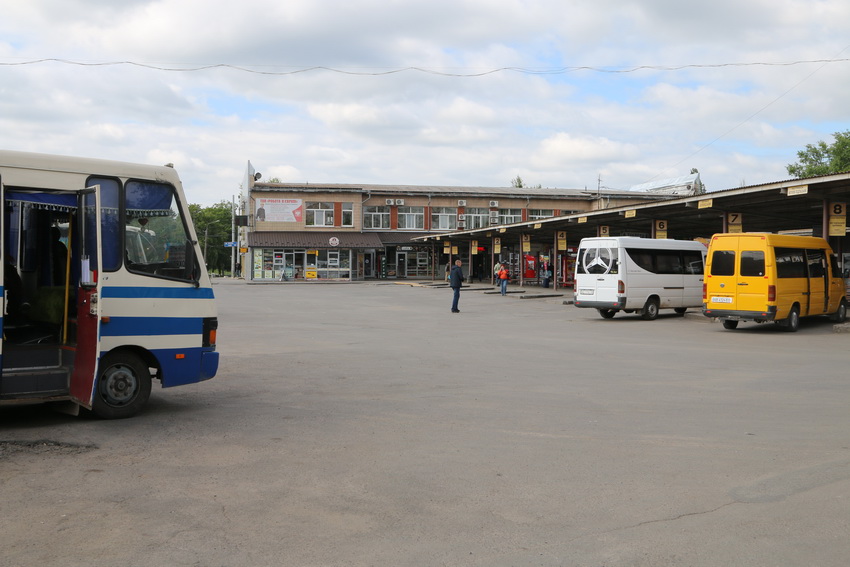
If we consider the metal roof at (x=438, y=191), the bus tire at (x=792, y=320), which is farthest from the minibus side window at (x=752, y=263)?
the metal roof at (x=438, y=191)

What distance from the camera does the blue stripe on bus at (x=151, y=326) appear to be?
25.2 feet

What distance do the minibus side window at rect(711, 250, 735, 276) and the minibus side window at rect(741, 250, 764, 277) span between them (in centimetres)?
29

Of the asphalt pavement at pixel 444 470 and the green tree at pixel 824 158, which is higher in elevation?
the green tree at pixel 824 158

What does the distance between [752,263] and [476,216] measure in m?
51.0

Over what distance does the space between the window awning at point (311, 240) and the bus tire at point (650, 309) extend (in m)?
40.6

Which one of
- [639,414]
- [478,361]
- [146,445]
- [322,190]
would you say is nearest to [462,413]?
[639,414]

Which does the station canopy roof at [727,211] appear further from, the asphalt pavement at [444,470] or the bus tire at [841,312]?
the asphalt pavement at [444,470]

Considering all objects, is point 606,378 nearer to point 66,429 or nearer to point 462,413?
point 462,413

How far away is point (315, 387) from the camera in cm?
1015

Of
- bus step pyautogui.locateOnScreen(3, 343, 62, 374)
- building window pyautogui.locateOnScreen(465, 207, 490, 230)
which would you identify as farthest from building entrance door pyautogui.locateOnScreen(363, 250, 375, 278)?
bus step pyautogui.locateOnScreen(3, 343, 62, 374)

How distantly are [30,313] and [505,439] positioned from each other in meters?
5.41

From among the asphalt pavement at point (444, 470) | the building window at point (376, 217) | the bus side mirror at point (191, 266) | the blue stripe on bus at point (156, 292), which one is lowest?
the asphalt pavement at point (444, 470)

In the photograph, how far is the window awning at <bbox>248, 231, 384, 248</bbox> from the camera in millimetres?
61094

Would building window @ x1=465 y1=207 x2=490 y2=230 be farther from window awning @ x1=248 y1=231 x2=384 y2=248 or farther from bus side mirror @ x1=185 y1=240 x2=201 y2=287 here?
bus side mirror @ x1=185 y1=240 x2=201 y2=287
